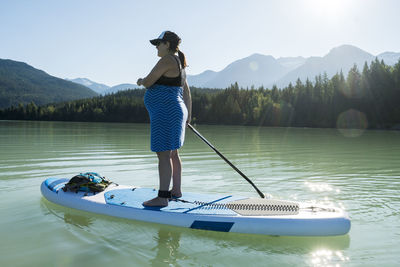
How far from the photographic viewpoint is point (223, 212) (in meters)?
5.33

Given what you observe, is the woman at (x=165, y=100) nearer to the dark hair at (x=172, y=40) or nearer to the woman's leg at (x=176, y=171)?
the dark hair at (x=172, y=40)

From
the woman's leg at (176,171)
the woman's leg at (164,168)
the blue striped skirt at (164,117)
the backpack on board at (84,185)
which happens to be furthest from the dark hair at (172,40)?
the backpack on board at (84,185)

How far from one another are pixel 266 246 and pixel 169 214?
1.58 metres

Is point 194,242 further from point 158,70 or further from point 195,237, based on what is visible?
point 158,70

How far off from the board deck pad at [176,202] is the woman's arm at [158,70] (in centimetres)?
206

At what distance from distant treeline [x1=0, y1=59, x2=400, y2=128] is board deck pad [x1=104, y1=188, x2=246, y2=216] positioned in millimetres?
89782

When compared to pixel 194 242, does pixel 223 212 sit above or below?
above

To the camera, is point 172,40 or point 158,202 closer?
point 172,40

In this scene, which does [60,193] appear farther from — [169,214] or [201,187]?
[201,187]

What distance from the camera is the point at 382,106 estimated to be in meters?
87.6

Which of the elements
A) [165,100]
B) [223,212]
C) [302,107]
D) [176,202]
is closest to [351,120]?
[302,107]

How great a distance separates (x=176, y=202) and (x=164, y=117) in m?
1.60

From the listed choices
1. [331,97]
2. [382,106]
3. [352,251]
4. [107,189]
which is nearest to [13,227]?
[107,189]

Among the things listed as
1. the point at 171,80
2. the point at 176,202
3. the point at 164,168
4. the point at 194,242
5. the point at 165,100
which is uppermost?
the point at 171,80
